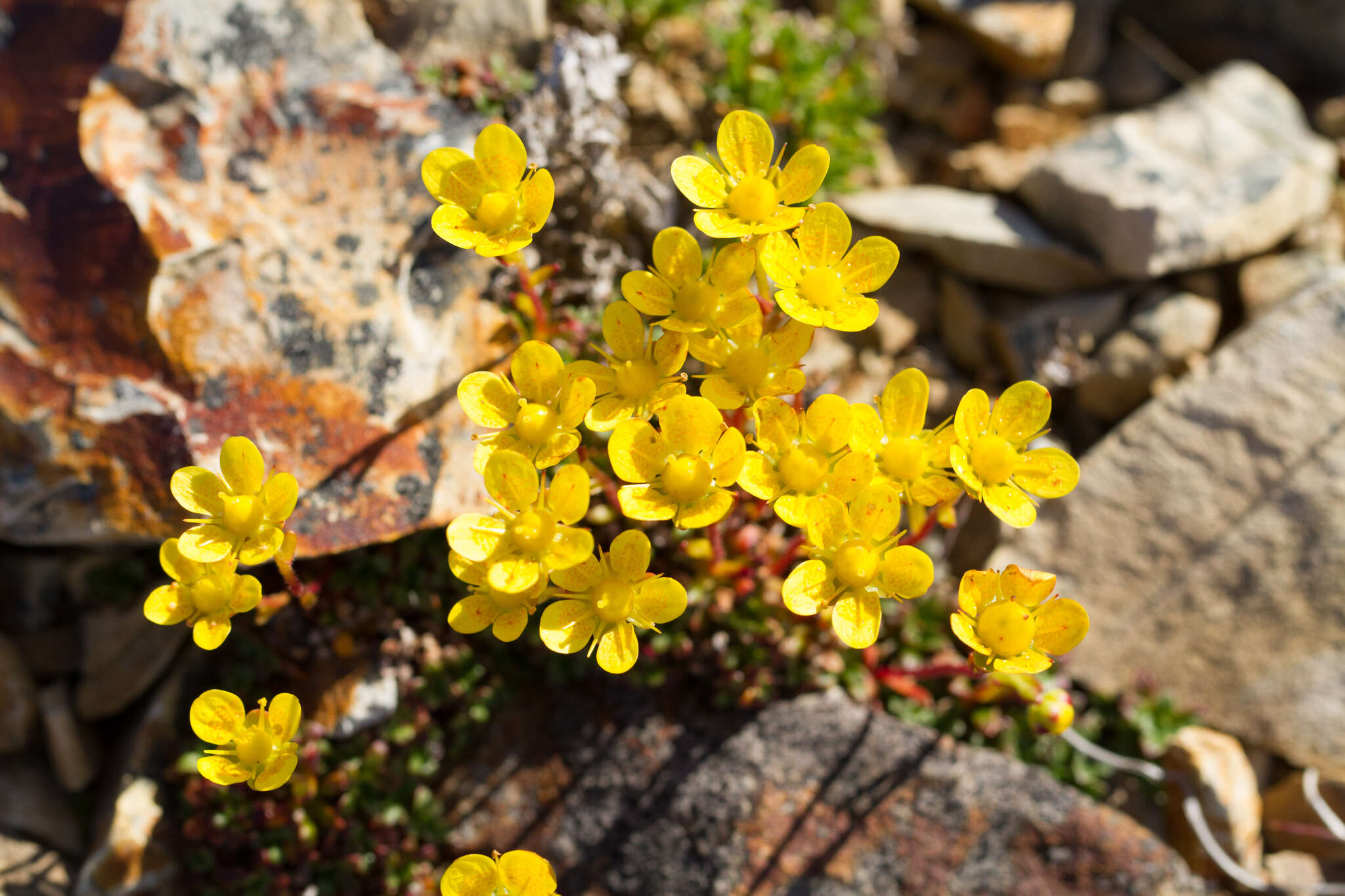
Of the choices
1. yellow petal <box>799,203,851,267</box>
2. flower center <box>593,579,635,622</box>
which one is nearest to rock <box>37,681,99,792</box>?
flower center <box>593,579,635,622</box>

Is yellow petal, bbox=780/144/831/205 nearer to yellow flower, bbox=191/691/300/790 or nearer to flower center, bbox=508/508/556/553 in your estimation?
flower center, bbox=508/508/556/553

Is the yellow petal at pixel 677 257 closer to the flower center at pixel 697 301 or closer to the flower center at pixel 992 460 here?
the flower center at pixel 697 301

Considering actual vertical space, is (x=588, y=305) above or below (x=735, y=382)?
below

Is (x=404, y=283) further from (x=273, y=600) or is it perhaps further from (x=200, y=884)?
(x=200, y=884)

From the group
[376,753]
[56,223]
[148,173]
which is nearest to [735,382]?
[376,753]

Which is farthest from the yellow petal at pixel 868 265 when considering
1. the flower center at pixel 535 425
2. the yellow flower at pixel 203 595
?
the yellow flower at pixel 203 595
